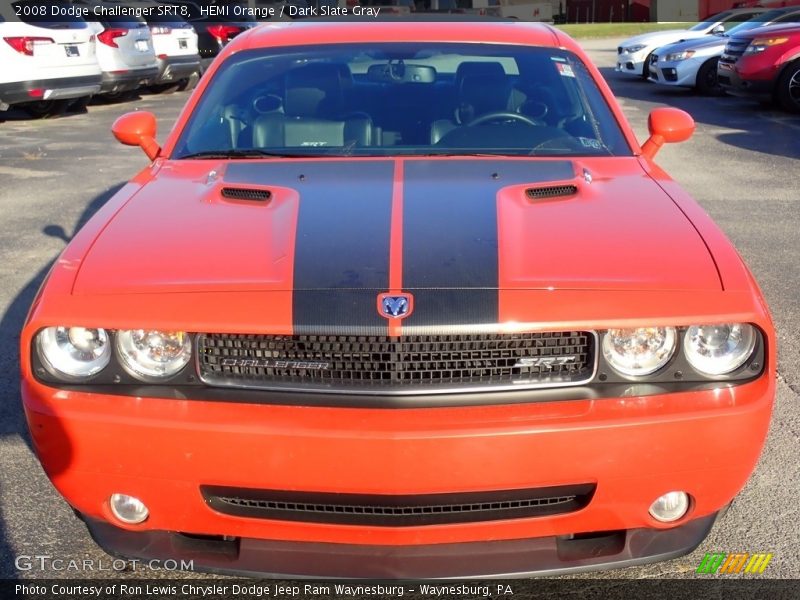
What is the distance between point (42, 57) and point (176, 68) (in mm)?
3999

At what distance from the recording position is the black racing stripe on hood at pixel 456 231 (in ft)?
7.22

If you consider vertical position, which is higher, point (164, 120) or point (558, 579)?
point (558, 579)

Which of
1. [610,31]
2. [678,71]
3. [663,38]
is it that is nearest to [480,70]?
[678,71]

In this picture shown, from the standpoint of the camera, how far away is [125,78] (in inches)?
532

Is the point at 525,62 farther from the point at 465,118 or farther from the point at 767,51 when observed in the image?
the point at 767,51

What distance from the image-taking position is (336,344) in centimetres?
223

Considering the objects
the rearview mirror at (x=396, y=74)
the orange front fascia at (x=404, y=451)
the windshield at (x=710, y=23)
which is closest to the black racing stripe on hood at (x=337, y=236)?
the orange front fascia at (x=404, y=451)

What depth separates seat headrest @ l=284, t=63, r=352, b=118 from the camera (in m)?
3.64

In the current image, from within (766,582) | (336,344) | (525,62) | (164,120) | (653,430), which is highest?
(525,62)

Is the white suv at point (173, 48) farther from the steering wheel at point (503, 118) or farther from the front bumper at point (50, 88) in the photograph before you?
the steering wheel at point (503, 118)

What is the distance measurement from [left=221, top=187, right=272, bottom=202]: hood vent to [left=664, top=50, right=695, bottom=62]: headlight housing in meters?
13.8

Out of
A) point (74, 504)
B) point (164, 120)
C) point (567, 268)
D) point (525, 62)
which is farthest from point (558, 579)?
point (164, 120)

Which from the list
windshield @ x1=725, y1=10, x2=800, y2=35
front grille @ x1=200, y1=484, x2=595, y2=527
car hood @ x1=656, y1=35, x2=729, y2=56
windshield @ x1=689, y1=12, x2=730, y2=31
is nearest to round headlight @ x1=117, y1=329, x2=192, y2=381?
front grille @ x1=200, y1=484, x2=595, y2=527

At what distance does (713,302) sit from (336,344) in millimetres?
936
